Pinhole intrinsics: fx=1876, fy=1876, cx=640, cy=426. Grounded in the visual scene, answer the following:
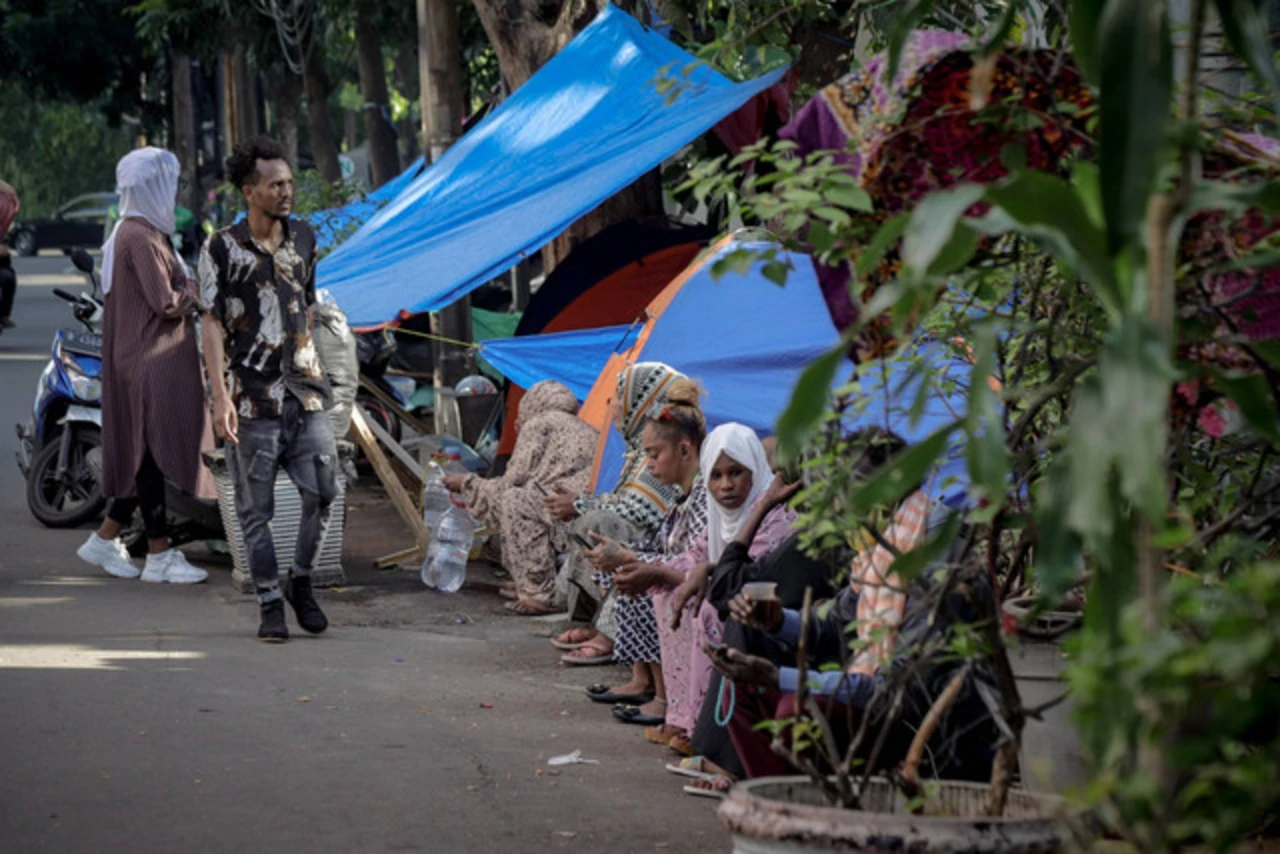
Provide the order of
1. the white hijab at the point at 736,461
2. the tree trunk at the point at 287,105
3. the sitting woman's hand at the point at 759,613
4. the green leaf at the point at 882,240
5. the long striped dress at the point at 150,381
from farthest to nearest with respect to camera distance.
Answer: the tree trunk at the point at 287,105 → the long striped dress at the point at 150,381 → the white hijab at the point at 736,461 → the sitting woman's hand at the point at 759,613 → the green leaf at the point at 882,240

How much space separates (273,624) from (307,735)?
4.92 feet

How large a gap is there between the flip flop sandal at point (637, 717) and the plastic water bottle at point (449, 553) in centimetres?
263

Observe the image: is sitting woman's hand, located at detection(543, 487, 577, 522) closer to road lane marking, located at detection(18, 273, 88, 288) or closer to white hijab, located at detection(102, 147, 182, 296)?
white hijab, located at detection(102, 147, 182, 296)

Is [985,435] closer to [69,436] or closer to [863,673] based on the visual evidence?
[863,673]

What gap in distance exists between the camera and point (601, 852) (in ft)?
15.9

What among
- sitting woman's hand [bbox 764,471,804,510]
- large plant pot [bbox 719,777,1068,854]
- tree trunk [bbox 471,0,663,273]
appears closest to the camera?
large plant pot [bbox 719,777,1068,854]

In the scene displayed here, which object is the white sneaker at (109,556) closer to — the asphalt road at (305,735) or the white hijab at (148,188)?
the asphalt road at (305,735)

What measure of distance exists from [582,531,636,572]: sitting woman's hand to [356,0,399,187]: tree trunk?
17.2 m

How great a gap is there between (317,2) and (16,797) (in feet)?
62.0

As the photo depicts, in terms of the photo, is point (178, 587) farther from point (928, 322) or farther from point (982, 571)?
point (982, 571)

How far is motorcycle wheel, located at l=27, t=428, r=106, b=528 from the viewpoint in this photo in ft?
32.6

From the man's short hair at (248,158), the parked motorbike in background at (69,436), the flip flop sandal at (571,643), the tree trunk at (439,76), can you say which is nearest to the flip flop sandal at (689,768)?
the flip flop sandal at (571,643)

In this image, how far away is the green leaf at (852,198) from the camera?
10.0ft

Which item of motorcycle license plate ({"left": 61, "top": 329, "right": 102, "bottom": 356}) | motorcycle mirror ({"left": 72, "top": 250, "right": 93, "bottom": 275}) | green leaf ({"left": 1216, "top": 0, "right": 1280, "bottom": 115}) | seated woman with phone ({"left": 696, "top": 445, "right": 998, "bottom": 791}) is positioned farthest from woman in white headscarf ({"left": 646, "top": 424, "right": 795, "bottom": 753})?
motorcycle mirror ({"left": 72, "top": 250, "right": 93, "bottom": 275})
